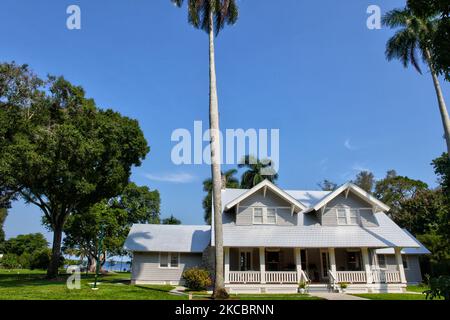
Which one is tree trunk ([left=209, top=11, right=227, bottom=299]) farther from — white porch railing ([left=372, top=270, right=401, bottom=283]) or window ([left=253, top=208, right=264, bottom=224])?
white porch railing ([left=372, top=270, right=401, bottom=283])

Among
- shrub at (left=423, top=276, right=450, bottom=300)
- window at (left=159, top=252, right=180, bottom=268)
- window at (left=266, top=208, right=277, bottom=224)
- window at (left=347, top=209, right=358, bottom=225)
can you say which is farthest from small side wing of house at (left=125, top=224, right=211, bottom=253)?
shrub at (left=423, top=276, right=450, bottom=300)

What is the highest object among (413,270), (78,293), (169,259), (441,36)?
(441,36)

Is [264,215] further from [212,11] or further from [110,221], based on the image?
[110,221]

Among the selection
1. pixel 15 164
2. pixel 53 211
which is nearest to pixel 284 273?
pixel 15 164

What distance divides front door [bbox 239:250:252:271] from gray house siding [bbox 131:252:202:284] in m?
4.20

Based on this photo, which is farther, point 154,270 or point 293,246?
point 154,270

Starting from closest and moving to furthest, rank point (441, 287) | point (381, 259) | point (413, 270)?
point (441, 287) → point (381, 259) → point (413, 270)

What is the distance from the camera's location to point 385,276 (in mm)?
20688

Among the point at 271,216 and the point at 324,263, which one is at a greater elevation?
the point at 271,216

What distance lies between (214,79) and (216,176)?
566cm

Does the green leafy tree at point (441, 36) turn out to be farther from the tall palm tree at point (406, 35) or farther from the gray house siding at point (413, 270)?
the gray house siding at point (413, 270)

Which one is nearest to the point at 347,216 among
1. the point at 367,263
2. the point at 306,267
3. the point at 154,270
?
the point at 367,263
